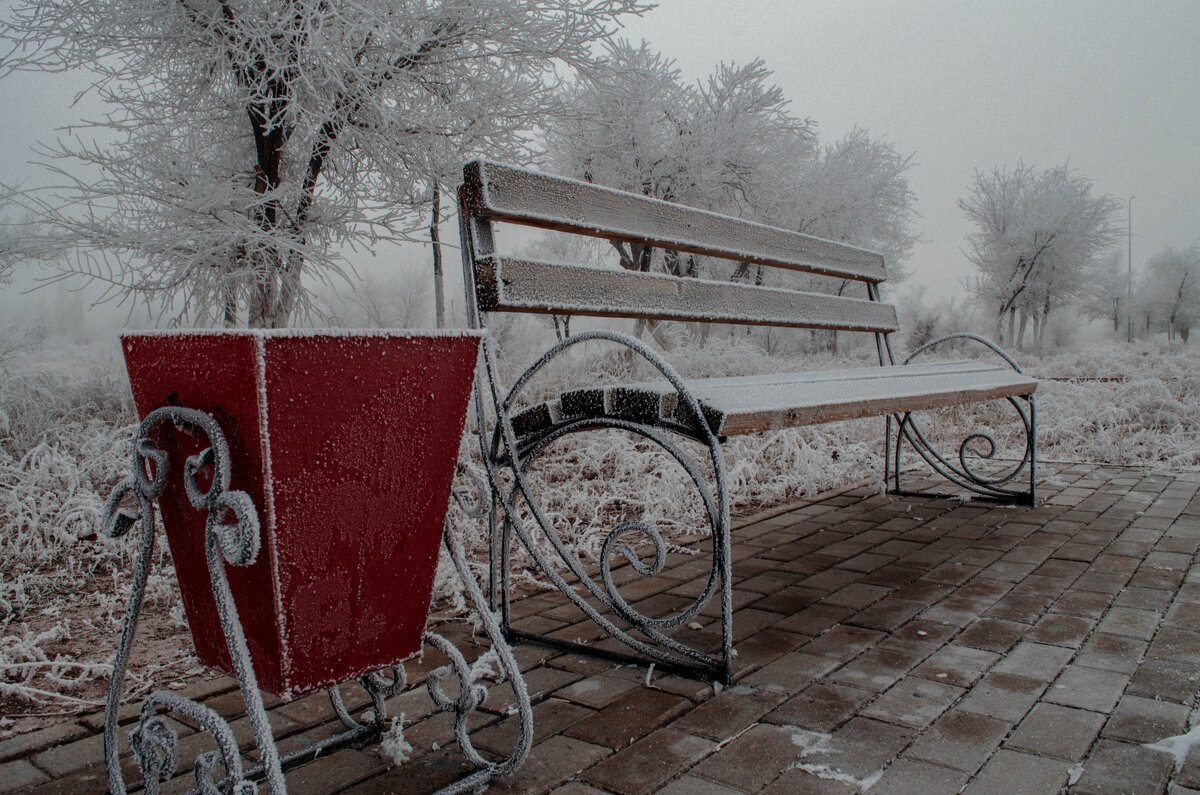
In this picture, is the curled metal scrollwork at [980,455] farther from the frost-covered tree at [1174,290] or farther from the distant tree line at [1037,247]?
the frost-covered tree at [1174,290]

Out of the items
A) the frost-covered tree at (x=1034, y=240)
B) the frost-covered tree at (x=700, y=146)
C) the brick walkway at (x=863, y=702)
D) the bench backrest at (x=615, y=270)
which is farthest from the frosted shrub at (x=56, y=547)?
the frost-covered tree at (x=1034, y=240)

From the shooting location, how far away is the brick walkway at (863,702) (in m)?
1.31

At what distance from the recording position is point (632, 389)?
172cm

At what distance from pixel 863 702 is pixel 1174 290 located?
34.7m

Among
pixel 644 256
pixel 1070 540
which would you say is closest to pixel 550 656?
pixel 1070 540

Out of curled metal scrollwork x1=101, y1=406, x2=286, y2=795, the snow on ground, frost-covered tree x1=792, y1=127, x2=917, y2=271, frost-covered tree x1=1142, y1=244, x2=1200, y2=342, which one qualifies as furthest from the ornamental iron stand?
frost-covered tree x1=1142, y1=244, x2=1200, y2=342

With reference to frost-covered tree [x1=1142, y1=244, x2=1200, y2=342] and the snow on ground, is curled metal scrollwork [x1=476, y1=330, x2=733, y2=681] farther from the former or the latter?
frost-covered tree [x1=1142, y1=244, x2=1200, y2=342]

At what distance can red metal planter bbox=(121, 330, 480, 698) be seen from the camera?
100 centimetres

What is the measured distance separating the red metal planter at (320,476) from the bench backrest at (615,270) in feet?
2.46

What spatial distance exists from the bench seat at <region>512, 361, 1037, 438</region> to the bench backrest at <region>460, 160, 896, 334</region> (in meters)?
0.28

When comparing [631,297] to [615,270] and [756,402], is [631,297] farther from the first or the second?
[756,402]

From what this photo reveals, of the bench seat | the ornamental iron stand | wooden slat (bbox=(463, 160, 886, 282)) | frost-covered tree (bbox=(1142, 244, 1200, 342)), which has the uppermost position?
frost-covered tree (bbox=(1142, 244, 1200, 342))

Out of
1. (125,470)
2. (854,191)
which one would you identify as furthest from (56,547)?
(854,191)

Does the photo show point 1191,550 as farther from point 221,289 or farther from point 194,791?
point 221,289
